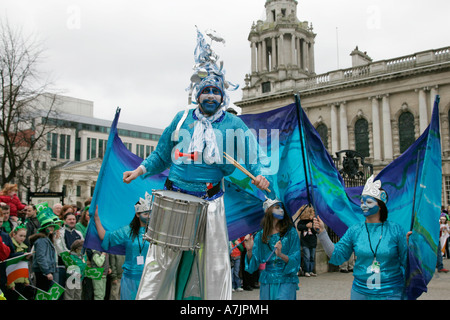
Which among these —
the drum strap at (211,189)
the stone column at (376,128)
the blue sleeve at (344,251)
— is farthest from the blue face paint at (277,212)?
the stone column at (376,128)

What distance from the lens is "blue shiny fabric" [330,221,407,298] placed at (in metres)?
4.39

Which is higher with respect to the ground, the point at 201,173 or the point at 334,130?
the point at 334,130

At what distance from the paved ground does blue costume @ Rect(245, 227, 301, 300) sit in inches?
168

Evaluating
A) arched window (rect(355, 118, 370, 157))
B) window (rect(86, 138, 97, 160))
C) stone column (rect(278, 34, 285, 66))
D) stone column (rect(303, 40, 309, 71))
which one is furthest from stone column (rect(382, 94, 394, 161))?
window (rect(86, 138, 97, 160))

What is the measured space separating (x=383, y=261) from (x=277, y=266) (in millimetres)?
1537

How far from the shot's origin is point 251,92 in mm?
51312

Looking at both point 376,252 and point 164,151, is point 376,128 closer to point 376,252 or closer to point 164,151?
point 376,252

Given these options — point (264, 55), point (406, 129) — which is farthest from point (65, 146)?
point (406, 129)

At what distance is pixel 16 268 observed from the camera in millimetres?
6598

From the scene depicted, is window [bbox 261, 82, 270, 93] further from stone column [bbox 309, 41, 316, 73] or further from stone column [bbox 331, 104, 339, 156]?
stone column [bbox 309, 41, 316, 73]

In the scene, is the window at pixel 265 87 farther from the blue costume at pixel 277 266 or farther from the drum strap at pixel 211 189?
the drum strap at pixel 211 189

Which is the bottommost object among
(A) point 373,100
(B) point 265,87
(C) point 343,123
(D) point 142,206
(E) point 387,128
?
(D) point 142,206

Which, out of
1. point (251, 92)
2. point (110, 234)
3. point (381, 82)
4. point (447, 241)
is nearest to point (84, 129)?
point (251, 92)
